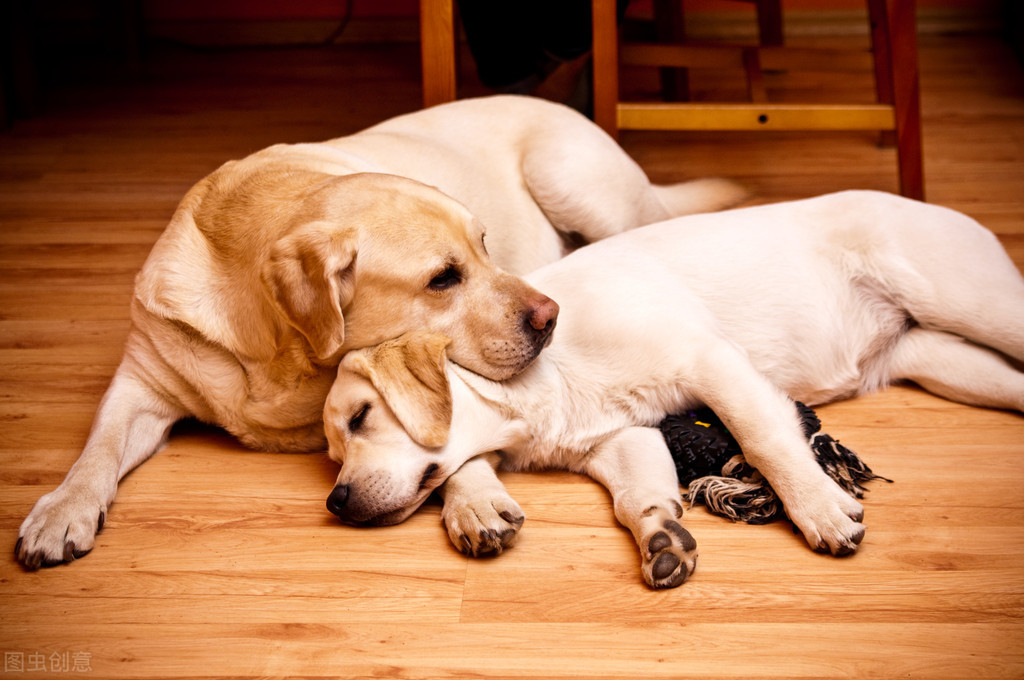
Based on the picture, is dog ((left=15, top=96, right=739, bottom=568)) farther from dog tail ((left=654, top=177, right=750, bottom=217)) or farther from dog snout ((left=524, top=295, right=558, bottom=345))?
dog tail ((left=654, top=177, right=750, bottom=217))

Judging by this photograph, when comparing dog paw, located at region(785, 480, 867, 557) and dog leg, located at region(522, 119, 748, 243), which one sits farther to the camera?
dog leg, located at region(522, 119, 748, 243)

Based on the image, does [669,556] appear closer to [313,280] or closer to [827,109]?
[313,280]

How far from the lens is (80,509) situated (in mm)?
1787

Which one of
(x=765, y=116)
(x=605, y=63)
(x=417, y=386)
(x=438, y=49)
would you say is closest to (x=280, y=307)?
(x=417, y=386)

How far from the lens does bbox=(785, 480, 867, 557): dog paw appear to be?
1.62m

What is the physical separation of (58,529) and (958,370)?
199 centimetres

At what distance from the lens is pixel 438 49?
3.01 metres

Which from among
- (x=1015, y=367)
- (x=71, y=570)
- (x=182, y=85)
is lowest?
(x=71, y=570)

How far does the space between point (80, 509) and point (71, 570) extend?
0.13 meters

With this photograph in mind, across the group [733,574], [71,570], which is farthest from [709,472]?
[71,570]

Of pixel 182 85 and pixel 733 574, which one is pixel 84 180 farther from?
pixel 733 574

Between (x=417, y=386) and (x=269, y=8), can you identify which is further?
(x=269, y=8)

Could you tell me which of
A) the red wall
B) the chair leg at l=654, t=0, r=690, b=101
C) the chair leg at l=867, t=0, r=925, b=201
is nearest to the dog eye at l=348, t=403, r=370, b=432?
the chair leg at l=867, t=0, r=925, b=201

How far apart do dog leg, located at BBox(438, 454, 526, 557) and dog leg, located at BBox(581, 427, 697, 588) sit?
0.22m
